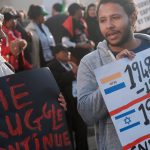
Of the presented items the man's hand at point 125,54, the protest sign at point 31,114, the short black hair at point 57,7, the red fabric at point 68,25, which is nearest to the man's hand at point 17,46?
the protest sign at point 31,114

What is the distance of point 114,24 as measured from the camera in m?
3.43

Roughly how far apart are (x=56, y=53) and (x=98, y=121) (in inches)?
147

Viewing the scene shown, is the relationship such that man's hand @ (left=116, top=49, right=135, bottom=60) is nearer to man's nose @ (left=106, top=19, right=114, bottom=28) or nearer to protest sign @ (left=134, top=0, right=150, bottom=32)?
man's nose @ (left=106, top=19, right=114, bottom=28)

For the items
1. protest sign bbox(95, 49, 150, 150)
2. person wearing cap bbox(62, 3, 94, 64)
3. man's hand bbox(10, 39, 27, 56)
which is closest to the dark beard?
protest sign bbox(95, 49, 150, 150)

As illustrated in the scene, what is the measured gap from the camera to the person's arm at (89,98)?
133 inches

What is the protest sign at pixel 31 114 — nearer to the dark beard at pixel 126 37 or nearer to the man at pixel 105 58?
the man at pixel 105 58

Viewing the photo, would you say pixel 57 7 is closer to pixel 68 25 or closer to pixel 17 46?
pixel 68 25

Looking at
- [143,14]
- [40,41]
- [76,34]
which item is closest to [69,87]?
[143,14]

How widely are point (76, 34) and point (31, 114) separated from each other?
5.66m

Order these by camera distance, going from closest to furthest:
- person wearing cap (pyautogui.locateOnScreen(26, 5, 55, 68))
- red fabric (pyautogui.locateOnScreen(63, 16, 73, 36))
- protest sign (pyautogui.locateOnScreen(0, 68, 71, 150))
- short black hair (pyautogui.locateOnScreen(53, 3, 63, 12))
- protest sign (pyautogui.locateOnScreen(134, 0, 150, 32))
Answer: protest sign (pyautogui.locateOnScreen(0, 68, 71, 150))
protest sign (pyautogui.locateOnScreen(134, 0, 150, 32))
person wearing cap (pyautogui.locateOnScreen(26, 5, 55, 68))
red fabric (pyautogui.locateOnScreen(63, 16, 73, 36))
short black hair (pyautogui.locateOnScreen(53, 3, 63, 12))

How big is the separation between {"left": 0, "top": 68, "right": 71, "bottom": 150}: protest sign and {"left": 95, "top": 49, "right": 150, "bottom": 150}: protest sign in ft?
1.80

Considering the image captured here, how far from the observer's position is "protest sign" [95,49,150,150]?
335 centimetres

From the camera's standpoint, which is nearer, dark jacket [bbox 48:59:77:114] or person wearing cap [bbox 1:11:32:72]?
person wearing cap [bbox 1:11:32:72]

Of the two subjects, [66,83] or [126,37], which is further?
[66,83]
